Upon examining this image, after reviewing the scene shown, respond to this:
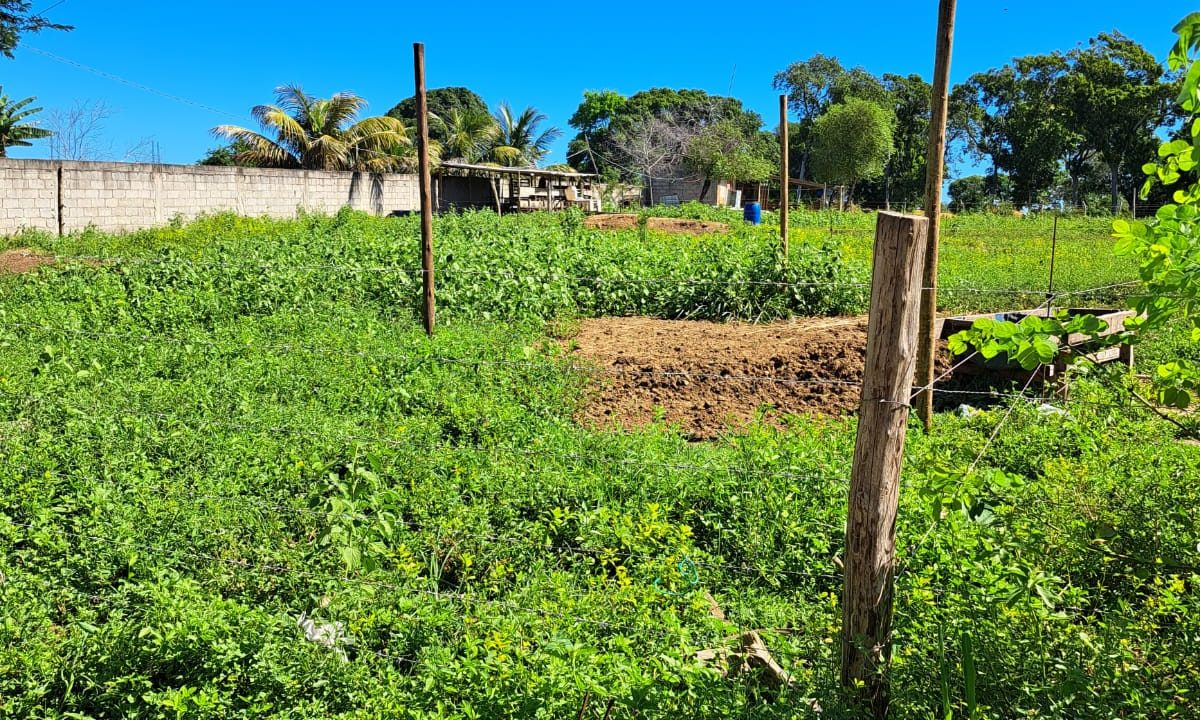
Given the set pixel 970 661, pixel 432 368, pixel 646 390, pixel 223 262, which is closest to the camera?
pixel 970 661

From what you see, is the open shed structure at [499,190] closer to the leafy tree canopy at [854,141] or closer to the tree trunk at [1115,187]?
the leafy tree canopy at [854,141]

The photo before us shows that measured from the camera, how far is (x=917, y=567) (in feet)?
12.9

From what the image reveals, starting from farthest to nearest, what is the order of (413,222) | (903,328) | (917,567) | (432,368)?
(413,222)
(432,368)
(917,567)
(903,328)

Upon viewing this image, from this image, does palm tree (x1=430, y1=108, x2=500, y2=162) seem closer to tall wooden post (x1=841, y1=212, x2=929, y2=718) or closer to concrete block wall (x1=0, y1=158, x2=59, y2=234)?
concrete block wall (x1=0, y1=158, x2=59, y2=234)

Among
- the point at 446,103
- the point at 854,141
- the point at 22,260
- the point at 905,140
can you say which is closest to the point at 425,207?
the point at 22,260

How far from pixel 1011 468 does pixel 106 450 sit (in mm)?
5366

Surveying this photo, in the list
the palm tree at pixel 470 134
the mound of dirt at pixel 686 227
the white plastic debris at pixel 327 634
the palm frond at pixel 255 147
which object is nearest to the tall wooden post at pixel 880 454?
the white plastic debris at pixel 327 634

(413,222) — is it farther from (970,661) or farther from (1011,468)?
(970,661)

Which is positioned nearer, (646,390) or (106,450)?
(106,450)

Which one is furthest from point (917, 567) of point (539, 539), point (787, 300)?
point (787, 300)

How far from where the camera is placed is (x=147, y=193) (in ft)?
69.7

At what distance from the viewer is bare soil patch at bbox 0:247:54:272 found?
12375 millimetres

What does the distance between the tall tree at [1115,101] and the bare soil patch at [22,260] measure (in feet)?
167

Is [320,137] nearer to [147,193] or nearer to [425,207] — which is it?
[147,193]
